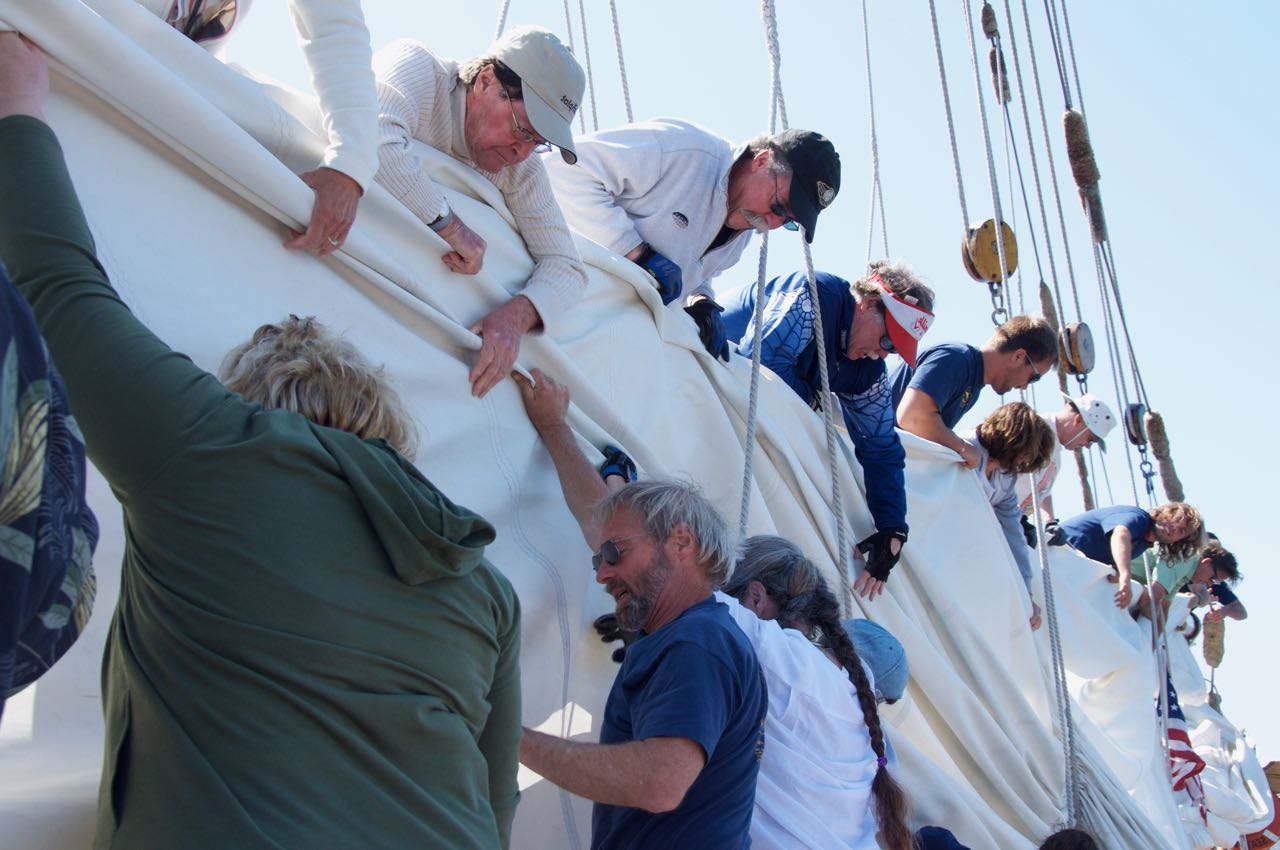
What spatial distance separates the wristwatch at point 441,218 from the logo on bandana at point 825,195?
3.86ft

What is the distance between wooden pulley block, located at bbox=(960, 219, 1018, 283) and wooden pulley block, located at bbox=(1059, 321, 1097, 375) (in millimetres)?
1126

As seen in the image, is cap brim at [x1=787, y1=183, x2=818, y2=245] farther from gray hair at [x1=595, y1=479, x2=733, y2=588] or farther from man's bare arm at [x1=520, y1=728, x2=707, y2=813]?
man's bare arm at [x1=520, y1=728, x2=707, y2=813]

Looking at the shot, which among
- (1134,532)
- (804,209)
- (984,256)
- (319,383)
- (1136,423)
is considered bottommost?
(319,383)

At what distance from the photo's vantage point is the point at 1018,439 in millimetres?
4727

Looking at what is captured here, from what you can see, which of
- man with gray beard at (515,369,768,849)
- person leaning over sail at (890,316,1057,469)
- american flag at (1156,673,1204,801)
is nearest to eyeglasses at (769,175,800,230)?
person leaning over sail at (890,316,1057,469)

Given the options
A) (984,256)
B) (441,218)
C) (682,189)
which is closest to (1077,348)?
(984,256)

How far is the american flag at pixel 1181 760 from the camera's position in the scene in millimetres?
6023

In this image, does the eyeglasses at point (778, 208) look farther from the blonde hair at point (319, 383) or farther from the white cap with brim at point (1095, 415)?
the white cap with brim at point (1095, 415)

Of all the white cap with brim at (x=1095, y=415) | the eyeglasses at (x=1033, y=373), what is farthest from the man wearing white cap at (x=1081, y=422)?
the eyeglasses at (x=1033, y=373)

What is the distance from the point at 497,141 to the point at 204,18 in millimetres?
568

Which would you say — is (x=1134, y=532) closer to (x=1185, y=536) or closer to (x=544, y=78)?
(x=1185, y=536)

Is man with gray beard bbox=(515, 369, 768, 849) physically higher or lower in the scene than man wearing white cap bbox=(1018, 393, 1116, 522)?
lower

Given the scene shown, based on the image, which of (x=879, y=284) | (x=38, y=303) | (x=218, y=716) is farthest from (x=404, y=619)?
(x=879, y=284)

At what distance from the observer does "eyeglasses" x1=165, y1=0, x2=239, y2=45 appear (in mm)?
2490
